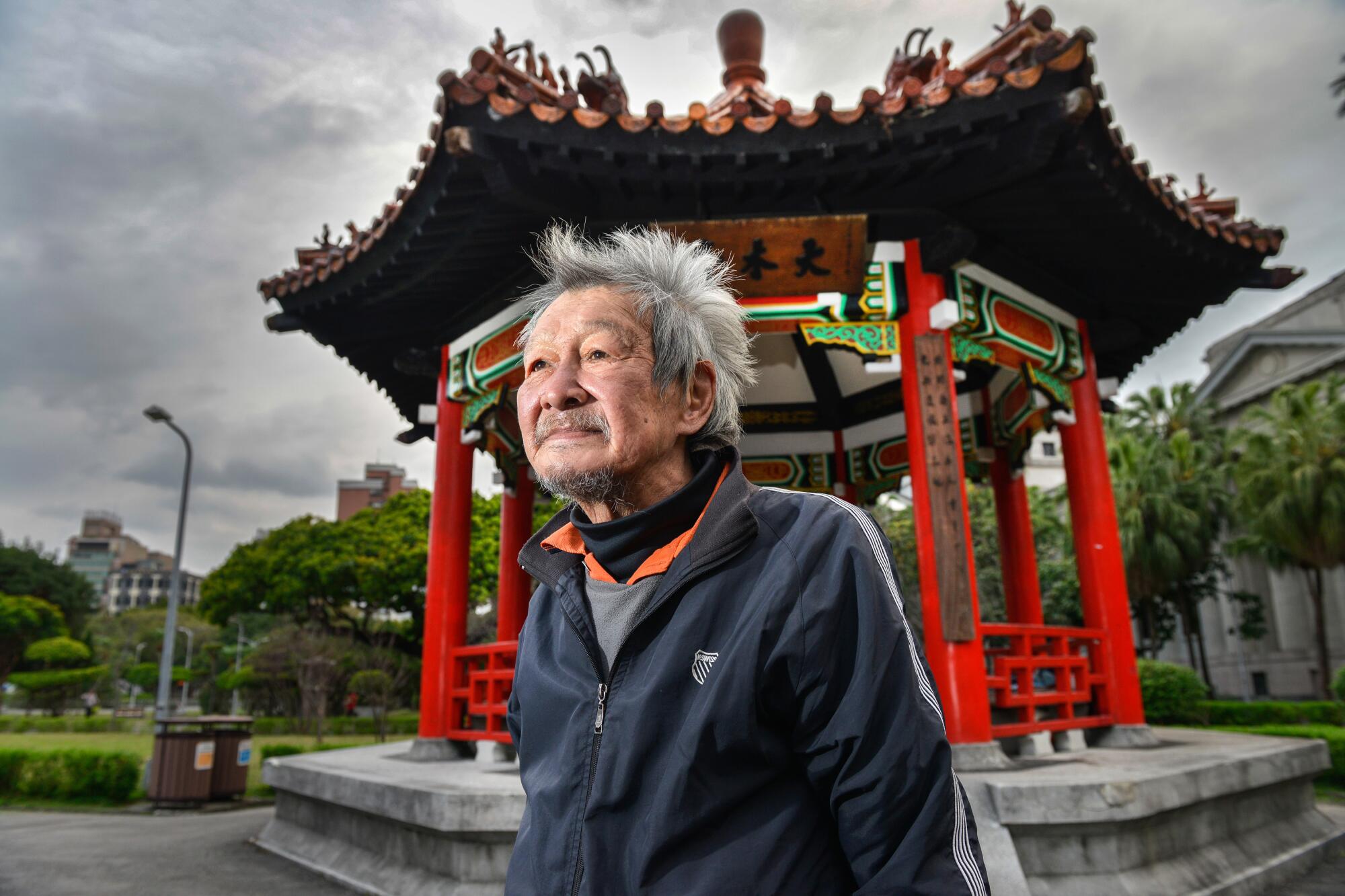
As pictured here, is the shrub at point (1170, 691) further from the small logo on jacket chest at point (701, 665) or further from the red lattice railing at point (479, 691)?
the small logo on jacket chest at point (701, 665)

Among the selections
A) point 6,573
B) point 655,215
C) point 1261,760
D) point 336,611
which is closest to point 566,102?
point 655,215

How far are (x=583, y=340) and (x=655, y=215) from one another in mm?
4728

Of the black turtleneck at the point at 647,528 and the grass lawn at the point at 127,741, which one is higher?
the black turtleneck at the point at 647,528

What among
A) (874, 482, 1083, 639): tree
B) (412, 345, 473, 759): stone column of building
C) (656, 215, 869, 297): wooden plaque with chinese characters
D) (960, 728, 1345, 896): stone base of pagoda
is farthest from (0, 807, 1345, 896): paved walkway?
(874, 482, 1083, 639): tree

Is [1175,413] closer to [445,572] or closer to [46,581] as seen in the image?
[445,572]

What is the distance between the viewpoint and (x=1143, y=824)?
468 centimetres

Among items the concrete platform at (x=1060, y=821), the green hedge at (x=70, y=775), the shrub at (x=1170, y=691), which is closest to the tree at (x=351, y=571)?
the green hedge at (x=70, y=775)

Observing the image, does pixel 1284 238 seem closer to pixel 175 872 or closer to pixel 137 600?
pixel 175 872

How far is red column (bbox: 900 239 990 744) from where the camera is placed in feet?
18.0

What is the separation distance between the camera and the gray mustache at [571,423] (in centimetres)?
157

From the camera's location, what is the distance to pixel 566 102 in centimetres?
521

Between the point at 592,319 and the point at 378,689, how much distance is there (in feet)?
75.3

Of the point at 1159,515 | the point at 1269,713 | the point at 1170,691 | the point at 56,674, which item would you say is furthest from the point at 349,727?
the point at 1159,515

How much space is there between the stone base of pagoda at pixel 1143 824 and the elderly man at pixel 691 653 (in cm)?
369
